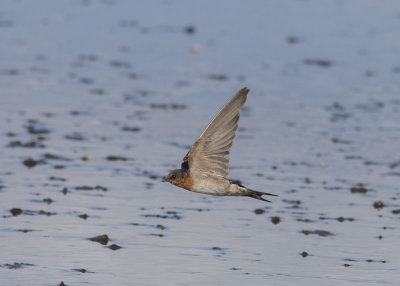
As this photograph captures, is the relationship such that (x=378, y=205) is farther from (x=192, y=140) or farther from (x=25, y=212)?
(x=25, y=212)

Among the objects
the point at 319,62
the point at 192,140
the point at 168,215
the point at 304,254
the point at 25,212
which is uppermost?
the point at 319,62

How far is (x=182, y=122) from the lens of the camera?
64.2 feet

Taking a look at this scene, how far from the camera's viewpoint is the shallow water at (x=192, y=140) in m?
12.6

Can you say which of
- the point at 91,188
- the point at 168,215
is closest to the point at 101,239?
the point at 168,215

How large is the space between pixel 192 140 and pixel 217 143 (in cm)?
662

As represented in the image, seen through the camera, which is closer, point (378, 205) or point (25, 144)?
point (378, 205)

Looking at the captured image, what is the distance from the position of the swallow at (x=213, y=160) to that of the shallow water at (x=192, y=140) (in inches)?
39.4

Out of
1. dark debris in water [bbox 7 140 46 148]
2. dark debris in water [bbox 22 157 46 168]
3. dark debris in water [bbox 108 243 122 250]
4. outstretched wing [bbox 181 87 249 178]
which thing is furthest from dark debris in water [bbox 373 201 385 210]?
dark debris in water [bbox 7 140 46 148]

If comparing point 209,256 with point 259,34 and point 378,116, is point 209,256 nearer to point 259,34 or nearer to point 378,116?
point 378,116

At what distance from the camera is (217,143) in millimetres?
11758

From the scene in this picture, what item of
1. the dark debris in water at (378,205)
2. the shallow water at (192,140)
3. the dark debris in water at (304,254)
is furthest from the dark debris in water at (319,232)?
the dark debris in water at (378,205)

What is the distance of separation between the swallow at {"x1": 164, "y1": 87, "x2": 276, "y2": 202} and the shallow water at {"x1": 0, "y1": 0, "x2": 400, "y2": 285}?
1002 millimetres

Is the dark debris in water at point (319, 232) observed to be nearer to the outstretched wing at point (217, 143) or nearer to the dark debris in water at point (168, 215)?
the dark debris in water at point (168, 215)

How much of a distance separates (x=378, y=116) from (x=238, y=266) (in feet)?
29.0
